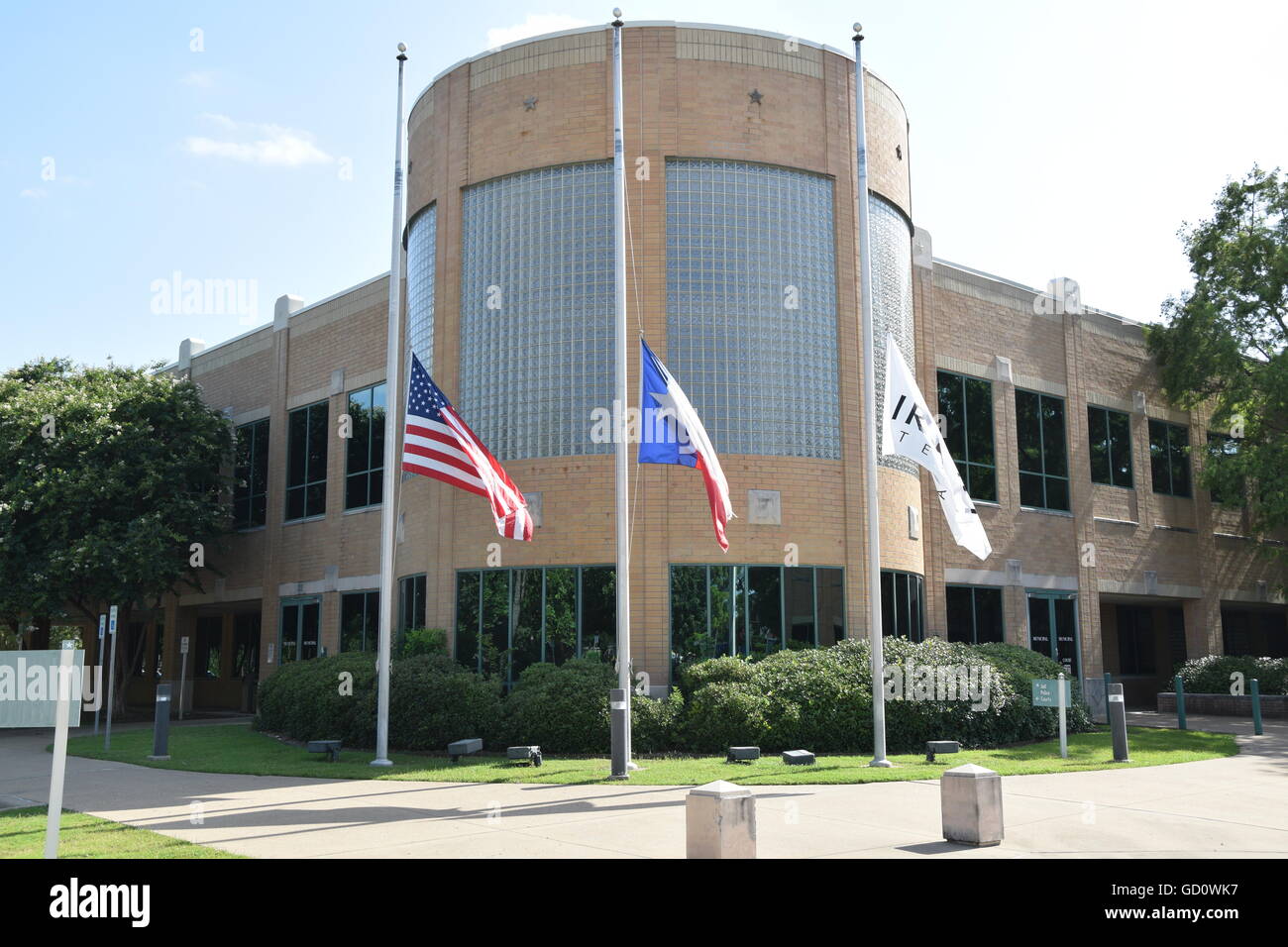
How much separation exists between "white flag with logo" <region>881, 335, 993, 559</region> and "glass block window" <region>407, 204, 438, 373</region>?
35.1 feet

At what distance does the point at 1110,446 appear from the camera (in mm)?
30469

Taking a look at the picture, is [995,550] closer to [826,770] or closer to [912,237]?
[912,237]

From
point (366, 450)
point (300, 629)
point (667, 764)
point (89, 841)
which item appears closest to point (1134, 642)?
point (667, 764)

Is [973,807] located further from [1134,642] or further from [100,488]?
[1134,642]

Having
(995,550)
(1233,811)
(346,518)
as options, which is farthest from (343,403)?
(1233,811)

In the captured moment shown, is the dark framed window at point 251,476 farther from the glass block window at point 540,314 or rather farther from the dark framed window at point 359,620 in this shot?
the glass block window at point 540,314

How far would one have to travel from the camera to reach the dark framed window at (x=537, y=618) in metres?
20.7

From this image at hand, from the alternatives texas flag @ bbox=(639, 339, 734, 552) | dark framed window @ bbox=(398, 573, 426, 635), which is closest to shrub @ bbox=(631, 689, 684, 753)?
texas flag @ bbox=(639, 339, 734, 552)

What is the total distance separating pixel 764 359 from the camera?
71.3 feet

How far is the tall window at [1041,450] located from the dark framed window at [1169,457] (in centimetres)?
424

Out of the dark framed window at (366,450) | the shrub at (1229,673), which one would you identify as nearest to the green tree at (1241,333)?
the shrub at (1229,673)

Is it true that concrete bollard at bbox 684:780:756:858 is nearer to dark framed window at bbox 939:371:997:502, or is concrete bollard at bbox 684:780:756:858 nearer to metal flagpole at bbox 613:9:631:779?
metal flagpole at bbox 613:9:631:779

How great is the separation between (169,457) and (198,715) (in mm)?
8172

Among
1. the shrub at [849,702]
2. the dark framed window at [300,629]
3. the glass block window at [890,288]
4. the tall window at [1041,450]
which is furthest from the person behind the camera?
the dark framed window at [300,629]
